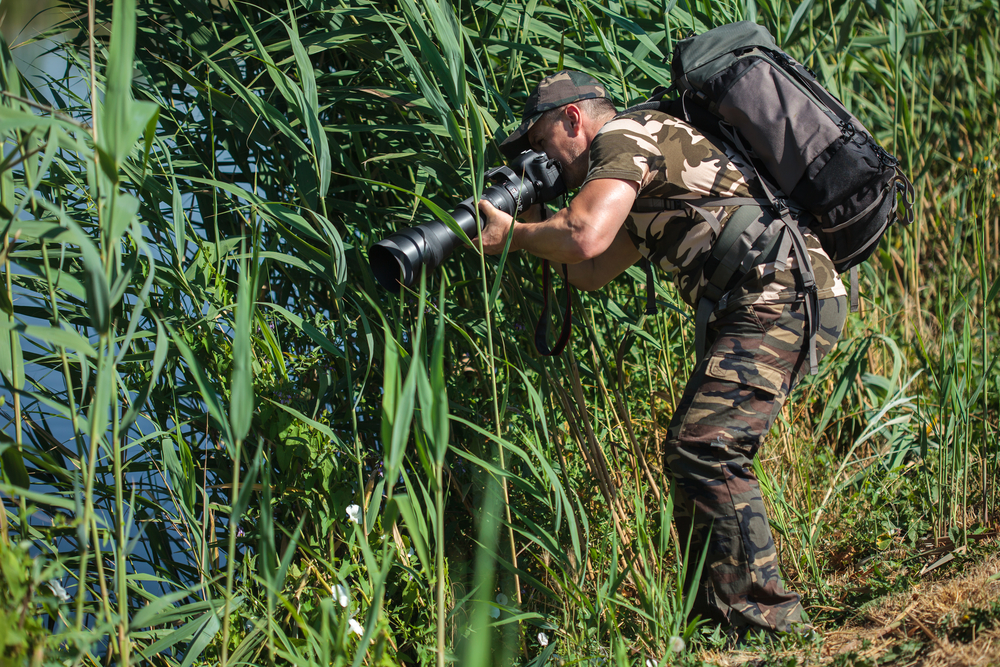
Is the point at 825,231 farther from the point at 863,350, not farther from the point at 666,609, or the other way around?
the point at 666,609

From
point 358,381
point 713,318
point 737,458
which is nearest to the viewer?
point 737,458

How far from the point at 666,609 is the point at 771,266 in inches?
29.7

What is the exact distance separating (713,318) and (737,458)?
1.07 ft

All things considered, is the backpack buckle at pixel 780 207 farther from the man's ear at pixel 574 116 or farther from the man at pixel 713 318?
the man's ear at pixel 574 116

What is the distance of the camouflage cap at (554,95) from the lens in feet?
5.26

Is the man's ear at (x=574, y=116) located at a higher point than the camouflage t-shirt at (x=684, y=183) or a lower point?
higher

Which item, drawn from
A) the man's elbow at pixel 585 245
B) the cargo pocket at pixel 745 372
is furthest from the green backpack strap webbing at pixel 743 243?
the man's elbow at pixel 585 245

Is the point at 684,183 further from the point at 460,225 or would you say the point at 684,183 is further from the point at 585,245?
the point at 460,225

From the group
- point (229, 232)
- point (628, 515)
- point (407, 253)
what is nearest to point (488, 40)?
point (407, 253)

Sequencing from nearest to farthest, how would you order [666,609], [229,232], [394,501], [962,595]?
[394,501] < [666,609] < [962,595] < [229,232]

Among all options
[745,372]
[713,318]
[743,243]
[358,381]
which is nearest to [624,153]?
[743,243]

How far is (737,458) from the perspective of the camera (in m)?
1.48

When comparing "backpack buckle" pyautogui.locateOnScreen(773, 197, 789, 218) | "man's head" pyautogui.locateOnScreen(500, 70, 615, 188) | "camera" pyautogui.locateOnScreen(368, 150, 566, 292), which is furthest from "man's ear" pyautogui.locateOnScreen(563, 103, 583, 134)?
"backpack buckle" pyautogui.locateOnScreen(773, 197, 789, 218)

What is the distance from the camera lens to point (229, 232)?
1.90m
